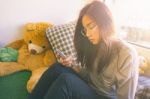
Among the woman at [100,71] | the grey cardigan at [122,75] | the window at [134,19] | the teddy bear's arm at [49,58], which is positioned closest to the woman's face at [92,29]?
the woman at [100,71]

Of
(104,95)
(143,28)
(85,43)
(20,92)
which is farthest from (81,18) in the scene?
(143,28)

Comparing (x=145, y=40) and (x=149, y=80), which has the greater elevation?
(x=145, y=40)

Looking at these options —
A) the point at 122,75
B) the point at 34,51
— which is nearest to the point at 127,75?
the point at 122,75

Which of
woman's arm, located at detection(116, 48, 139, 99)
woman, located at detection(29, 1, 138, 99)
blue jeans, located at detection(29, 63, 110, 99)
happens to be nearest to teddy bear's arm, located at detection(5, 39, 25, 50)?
woman, located at detection(29, 1, 138, 99)

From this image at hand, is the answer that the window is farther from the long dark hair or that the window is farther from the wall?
the long dark hair

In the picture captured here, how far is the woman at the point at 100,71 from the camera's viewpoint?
3.79 ft

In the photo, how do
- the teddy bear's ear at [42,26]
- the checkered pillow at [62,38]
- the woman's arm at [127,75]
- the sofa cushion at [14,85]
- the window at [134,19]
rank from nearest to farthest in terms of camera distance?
the woman's arm at [127,75], the sofa cushion at [14,85], the checkered pillow at [62,38], the teddy bear's ear at [42,26], the window at [134,19]

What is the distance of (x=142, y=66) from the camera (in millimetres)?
1717

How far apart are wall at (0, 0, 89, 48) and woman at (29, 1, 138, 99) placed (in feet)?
2.76

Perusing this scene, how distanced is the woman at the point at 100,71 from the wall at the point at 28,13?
841 mm

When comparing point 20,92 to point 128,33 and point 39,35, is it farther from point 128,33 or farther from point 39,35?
point 128,33

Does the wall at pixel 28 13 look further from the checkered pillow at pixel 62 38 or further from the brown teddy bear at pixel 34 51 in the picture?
the checkered pillow at pixel 62 38

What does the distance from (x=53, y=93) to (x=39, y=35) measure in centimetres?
88

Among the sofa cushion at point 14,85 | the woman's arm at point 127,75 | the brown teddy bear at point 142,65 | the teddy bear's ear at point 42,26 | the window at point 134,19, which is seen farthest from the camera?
the window at point 134,19
